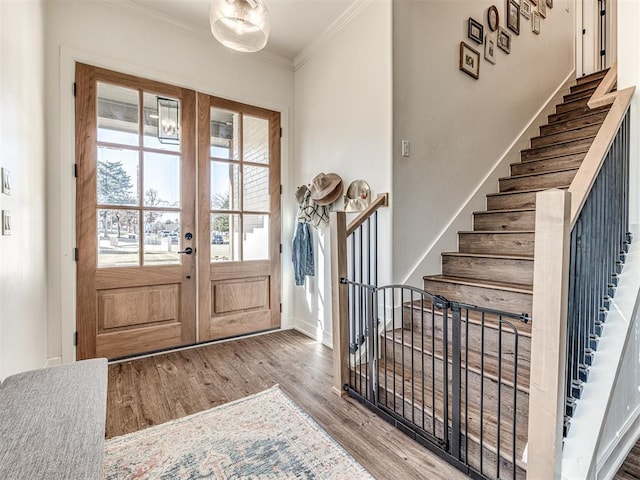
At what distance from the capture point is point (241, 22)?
183 cm

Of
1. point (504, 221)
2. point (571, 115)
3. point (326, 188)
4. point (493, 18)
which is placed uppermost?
point (493, 18)

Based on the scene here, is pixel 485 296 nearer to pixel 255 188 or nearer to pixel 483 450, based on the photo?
pixel 483 450

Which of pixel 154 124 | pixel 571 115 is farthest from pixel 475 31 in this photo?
pixel 154 124

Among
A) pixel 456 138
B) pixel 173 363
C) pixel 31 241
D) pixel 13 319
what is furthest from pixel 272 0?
pixel 173 363

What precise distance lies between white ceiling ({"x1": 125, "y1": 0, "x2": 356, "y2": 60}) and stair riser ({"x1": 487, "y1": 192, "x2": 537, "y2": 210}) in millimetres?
2116

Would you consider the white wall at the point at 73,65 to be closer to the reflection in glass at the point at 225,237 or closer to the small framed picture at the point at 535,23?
the reflection in glass at the point at 225,237

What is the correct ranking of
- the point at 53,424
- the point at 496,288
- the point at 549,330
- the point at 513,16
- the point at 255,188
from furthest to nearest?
1. the point at 255,188
2. the point at 513,16
3. the point at 496,288
4. the point at 549,330
5. the point at 53,424

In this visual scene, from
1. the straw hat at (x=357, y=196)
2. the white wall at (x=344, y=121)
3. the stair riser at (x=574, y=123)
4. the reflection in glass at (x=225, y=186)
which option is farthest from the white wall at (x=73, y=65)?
the stair riser at (x=574, y=123)

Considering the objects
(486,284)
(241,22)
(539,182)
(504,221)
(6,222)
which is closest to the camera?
(6,222)

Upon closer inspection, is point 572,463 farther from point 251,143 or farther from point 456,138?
point 251,143

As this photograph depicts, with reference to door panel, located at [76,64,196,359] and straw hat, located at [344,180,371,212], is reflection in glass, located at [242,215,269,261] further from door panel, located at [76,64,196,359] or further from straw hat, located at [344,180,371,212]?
straw hat, located at [344,180,371,212]

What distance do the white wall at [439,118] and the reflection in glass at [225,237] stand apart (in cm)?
162

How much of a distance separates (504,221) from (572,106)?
6.29ft

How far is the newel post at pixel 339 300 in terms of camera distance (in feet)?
6.86
